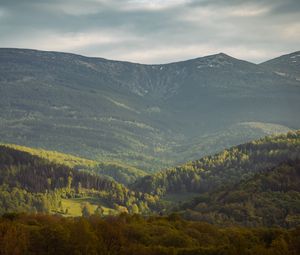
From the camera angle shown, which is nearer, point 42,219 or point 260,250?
point 260,250

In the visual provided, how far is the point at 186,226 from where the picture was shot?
179 metres

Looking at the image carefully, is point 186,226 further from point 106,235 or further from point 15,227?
point 15,227

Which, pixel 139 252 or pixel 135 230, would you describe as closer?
pixel 139 252

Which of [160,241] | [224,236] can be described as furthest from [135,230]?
[224,236]

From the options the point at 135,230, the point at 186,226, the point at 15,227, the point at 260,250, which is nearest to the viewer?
the point at 260,250

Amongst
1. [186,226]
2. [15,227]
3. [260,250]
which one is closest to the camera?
[260,250]

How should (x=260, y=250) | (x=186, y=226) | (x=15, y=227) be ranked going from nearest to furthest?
(x=260, y=250), (x=15, y=227), (x=186, y=226)

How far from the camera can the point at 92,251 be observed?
132 m

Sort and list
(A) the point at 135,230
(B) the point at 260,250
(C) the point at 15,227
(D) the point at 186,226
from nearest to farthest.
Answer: (B) the point at 260,250 < (C) the point at 15,227 < (A) the point at 135,230 < (D) the point at 186,226

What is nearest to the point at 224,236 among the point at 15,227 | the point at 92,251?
the point at 92,251

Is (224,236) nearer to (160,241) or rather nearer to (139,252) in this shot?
(160,241)

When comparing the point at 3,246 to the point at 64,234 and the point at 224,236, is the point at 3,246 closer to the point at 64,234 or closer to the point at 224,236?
the point at 64,234

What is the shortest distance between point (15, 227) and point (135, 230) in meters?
30.4

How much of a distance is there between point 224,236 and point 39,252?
161 ft
